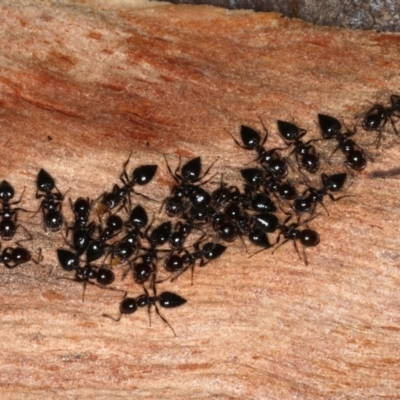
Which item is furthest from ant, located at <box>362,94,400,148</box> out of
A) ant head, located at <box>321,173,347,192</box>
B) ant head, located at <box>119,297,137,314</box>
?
ant head, located at <box>119,297,137,314</box>

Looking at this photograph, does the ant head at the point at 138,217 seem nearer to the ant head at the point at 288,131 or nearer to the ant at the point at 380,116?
the ant head at the point at 288,131

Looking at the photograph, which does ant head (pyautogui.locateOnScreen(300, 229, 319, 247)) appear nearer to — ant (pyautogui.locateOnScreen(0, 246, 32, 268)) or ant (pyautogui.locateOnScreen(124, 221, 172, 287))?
ant (pyautogui.locateOnScreen(124, 221, 172, 287))

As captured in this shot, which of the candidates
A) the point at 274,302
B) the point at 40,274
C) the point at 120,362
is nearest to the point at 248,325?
the point at 274,302

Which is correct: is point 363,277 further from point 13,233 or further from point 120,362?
point 13,233

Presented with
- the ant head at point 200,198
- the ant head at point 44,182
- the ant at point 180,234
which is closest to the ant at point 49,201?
the ant head at point 44,182

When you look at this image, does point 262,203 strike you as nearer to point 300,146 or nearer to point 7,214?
point 300,146
